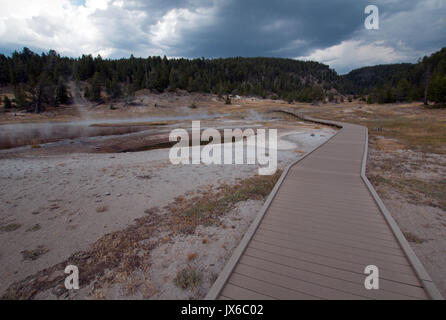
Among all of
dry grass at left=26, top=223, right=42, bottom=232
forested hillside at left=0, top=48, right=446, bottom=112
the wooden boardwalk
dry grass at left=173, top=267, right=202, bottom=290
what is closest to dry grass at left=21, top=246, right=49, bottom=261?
dry grass at left=26, top=223, right=42, bottom=232

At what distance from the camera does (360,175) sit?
360 inches

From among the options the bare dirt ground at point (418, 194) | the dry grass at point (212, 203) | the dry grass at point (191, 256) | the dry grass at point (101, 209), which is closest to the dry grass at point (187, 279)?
the dry grass at point (191, 256)

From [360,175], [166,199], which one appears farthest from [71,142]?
[360,175]

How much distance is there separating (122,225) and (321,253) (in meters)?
6.40

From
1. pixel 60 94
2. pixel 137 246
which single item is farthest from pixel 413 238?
pixel 60 94

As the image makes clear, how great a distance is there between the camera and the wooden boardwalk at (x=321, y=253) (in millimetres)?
3619

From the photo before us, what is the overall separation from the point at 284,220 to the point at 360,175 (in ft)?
18.5

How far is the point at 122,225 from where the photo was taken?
730 centimetres

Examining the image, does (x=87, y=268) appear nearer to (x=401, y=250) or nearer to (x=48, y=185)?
(x=401, y=250)

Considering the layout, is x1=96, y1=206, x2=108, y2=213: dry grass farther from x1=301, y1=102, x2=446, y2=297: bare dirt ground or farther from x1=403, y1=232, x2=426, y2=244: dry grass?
x1=403, y1=232, x2=426, y2=244: dry grass

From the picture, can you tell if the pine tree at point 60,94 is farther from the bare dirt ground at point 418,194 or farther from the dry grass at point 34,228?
the bare dirt ground at point 418,194

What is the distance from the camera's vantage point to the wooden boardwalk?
362 cm

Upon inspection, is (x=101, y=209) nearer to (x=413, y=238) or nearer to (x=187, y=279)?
(x=187, y=279)

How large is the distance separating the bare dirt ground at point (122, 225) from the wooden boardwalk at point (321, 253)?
1173 mm
